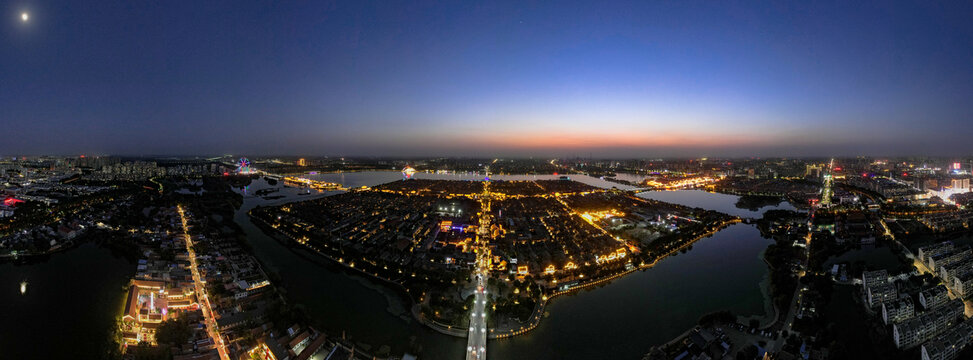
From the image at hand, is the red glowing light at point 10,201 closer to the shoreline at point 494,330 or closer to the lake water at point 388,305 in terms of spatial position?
the lake water at point 388,305

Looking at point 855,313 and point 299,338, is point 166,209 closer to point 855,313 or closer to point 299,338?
point 299,338

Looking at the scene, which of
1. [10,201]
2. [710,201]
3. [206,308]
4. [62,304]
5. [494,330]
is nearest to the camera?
[494,330]

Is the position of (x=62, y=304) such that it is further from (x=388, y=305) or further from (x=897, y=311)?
(x=897, y=311)

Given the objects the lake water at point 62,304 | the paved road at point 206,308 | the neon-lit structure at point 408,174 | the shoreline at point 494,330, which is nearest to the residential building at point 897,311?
the shoreline at point 494,330

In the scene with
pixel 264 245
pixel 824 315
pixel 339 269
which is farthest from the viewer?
pixel 264 245

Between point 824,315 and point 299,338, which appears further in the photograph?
point 824,315

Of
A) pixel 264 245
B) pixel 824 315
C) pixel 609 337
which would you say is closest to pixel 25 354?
pixel 264 245

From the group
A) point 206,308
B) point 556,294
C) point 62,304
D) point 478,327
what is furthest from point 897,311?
point 62,304

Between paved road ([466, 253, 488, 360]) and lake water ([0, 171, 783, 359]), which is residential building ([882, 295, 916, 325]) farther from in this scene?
paved road ([466, 253, 488, 360])

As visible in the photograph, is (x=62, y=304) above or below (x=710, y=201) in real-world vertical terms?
below
